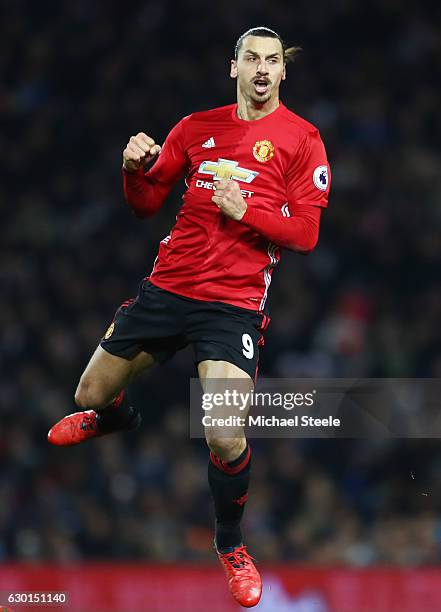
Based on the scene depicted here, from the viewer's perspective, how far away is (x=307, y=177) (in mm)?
5359

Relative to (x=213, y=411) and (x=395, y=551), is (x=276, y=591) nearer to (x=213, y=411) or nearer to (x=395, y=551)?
(x=395, y=551)

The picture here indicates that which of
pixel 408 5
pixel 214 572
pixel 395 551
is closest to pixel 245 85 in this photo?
pixel 214 572

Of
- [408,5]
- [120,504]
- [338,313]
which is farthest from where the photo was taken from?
[408,5]

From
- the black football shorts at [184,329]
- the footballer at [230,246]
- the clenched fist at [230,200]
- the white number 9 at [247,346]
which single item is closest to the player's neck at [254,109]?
the footballer at [230,246]

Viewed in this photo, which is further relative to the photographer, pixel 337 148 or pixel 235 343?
pixel 337 148

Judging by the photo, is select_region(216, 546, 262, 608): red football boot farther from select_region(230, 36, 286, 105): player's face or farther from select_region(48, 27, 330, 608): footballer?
select_region(230, 36, 286, 105): player's face

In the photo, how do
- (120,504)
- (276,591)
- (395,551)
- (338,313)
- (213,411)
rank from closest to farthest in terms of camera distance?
(213,411) < (276,591) < (395,551) < (120,504) < (338,313)

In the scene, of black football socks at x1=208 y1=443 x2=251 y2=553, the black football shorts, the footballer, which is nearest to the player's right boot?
the footballer

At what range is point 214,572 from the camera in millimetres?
7895

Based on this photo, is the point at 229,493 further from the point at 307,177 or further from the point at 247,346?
the point at 307,177

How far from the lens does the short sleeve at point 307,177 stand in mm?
5355

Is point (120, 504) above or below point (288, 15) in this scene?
below

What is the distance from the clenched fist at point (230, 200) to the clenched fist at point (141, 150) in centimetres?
40

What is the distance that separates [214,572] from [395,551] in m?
1.58
